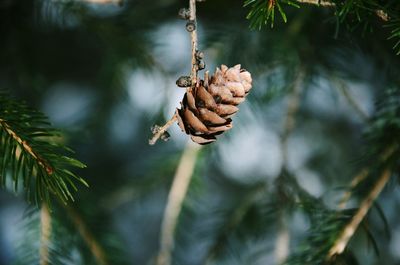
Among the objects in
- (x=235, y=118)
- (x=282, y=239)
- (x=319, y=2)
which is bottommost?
(x=282, y=239)

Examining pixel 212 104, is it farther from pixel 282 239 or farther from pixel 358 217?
pixel 282 239

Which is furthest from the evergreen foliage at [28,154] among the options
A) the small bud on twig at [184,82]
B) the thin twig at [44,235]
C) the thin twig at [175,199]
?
the thin twig at [175,199]

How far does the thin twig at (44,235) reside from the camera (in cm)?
59

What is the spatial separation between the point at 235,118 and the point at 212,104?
38cm

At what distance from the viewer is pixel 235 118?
795 millimetres

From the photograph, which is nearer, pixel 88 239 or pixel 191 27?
pixel 191 27

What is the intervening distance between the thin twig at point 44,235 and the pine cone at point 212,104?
0.27m

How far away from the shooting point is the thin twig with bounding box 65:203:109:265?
667 mm

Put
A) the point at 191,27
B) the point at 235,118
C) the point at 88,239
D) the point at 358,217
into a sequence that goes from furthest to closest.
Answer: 1. the point at 235,118
2. the point at 88,239
3. the point at 358,217
4. the point at 191,27

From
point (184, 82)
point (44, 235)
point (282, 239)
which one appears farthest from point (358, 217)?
point (44, 235)

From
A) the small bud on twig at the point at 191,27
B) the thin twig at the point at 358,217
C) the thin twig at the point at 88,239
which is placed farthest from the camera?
the thin twig at the point at 88,239

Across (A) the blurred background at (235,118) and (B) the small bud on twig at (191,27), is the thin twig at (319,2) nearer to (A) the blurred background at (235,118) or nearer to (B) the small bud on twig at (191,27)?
(B) the small bud on twig at (191,27)

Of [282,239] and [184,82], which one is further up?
[184,82]

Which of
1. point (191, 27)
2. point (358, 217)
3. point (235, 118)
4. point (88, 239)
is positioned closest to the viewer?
point (191, 27)
